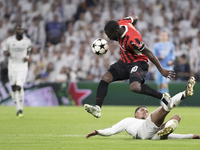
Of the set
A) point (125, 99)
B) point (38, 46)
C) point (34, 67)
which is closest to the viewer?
point (125, 99)

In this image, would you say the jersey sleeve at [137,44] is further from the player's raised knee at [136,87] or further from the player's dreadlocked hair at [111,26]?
the player's raised knee at [136,87]

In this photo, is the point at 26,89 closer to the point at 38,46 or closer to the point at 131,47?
the point at 38,46

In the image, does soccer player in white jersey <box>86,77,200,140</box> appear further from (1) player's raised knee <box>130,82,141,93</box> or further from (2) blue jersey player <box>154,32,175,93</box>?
(2) blue jersey player <box>154,32,175,93</box>

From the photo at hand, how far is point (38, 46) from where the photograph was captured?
1939cm

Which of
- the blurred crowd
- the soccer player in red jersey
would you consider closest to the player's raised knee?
the soccer player in red jersey

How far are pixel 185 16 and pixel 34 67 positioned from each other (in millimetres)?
7432

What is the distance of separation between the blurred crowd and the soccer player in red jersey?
9.39 metres

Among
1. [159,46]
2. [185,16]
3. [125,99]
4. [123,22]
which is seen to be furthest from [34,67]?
[123,22]

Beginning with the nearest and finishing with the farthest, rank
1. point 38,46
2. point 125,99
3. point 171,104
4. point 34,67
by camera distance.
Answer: point 171,104, point 125,99, point 34,67, point 38,46

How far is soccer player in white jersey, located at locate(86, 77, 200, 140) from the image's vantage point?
623 centimetres

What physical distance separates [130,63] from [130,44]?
46cm

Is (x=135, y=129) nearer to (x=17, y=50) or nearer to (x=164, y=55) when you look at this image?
(x=17, y=50)

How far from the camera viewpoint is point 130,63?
7559 mm

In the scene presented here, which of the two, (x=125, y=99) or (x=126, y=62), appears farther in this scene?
(x=125, y=99)
